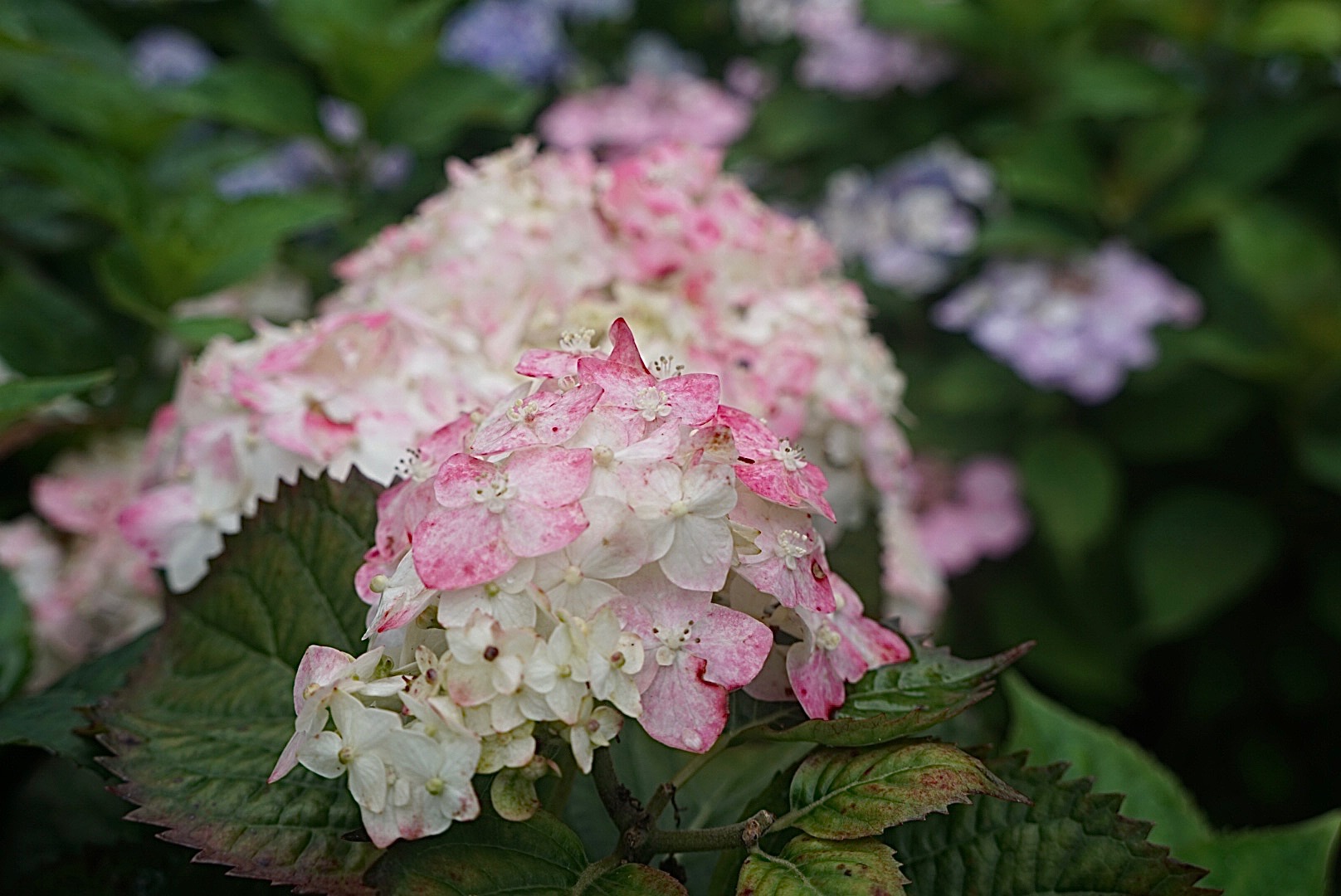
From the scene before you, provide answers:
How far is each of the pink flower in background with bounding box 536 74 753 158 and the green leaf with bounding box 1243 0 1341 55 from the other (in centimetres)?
77

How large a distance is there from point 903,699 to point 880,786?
0.21 feet

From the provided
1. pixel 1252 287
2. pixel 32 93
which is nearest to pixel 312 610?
pixel 32 93

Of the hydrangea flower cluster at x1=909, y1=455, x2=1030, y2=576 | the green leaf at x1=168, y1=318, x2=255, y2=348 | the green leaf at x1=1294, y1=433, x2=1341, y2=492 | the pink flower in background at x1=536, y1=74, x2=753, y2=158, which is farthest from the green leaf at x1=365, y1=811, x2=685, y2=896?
the pink flower in background at x1=536, y1=74, x2=753, y2=158

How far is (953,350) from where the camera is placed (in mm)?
1990

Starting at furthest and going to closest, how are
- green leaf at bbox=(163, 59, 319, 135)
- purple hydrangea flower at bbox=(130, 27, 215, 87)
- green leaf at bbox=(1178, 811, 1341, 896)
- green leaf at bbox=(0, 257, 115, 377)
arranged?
purple hydrangea flower at bbox=(130, 27, 215, 87) < green leaf at bbox=(163, 59, 319, 135) < green leaf at bbox=(0, 257, 115, 377) < green leaf at bbox=(1178, 811, 1341, 896)

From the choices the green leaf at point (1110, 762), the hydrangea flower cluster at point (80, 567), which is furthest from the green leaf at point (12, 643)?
the green leaf at point (1110, 762)

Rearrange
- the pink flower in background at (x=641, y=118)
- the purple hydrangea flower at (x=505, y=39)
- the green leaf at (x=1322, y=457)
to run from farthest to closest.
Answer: the pink flower in background at (x=641, y=118), the purple hydrangea flower at (x=505, y=39), the green leaf at (x=1322, y=457)

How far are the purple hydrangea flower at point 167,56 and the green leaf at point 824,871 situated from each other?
1.45 metres

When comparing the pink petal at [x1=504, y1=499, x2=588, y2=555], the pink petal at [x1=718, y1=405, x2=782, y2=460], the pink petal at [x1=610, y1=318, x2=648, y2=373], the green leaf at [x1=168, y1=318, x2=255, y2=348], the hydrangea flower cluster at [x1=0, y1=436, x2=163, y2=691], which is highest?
the pink petal at [x1=610, y1=318, x2=648, y2=373]

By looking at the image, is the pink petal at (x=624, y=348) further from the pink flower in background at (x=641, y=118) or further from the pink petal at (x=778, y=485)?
the pink flower in background at (x=641, y=118)

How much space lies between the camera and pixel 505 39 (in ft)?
6.06

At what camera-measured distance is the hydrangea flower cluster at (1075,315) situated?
1659 millimetres

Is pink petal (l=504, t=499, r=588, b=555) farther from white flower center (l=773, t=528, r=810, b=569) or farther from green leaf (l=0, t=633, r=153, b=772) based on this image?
green leaf (l=0, t=633, r=153, b=772)

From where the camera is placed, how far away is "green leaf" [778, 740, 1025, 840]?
53cm
